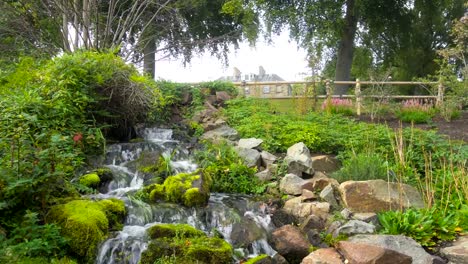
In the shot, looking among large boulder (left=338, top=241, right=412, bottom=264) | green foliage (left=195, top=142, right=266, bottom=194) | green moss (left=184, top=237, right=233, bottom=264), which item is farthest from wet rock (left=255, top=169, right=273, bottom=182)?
large boulder (left=338, top=241, right=412, bottom=264)

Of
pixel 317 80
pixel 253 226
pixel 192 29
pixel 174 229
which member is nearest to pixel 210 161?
pixel 253 226

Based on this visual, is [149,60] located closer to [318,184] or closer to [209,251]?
[318,184]

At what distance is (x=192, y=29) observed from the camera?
66.7 ft

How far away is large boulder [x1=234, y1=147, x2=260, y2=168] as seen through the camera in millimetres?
7578

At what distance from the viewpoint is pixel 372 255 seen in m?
4.49

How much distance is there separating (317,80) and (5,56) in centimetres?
966

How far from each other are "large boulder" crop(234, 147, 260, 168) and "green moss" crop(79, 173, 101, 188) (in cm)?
266

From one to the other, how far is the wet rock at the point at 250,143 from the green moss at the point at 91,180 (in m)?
3.19

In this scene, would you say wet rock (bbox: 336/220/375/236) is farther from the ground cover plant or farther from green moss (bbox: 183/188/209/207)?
green moss (bbox: 183/188/209/207)

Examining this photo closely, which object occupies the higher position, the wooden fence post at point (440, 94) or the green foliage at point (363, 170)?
the wooden fence post at point (440, 94)

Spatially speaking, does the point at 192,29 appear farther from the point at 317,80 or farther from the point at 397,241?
the point at 397,241

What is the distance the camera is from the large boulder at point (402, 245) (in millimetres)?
4695

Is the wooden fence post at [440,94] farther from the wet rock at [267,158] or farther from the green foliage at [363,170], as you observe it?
the wet rock at [267,158]

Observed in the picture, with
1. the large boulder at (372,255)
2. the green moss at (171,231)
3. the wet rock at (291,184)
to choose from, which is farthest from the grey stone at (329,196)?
the green moss at (171,231)
